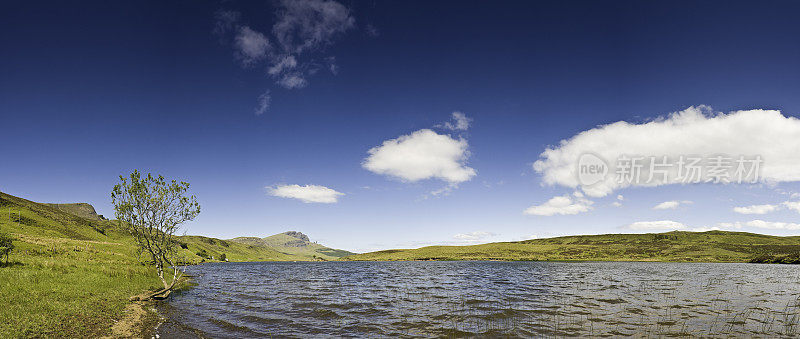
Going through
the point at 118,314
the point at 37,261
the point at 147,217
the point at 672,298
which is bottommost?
the point at 672,298

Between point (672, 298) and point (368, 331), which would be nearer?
point (368, 331)

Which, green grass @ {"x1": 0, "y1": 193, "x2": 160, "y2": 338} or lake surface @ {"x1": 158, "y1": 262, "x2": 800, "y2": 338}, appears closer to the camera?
green grass @ {"x1": 0, "y1": 193, "x2": 160, "y2": 338}

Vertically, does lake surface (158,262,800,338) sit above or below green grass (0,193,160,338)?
below

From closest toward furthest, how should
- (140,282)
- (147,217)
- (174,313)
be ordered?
(174,313), (147,217), (140,282)

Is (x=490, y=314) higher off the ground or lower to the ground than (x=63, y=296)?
lower

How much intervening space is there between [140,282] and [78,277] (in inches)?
318

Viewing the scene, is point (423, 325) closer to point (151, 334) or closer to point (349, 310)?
point (349, 310)

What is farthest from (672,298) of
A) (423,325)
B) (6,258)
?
(6,258)

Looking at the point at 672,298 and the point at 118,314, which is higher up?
the point at 118,314

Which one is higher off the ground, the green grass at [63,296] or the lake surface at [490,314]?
the green grass at [63,296]

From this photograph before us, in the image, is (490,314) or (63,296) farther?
(490,314)

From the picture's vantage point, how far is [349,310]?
102 ft

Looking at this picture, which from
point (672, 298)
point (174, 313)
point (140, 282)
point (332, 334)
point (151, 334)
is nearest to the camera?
point (151, 334)

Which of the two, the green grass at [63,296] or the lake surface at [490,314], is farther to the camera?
the lake surface at [490,314]
